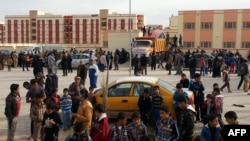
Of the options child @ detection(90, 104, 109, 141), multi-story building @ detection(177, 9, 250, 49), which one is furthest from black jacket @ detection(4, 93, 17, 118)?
multi-story building @ detection(177, 9, 250, 49)

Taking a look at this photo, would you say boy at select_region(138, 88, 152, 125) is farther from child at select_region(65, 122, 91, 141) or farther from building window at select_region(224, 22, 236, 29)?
building window at select_region(224, 22, 236, 29)

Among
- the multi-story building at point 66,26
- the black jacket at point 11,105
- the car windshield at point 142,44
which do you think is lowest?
the black jacket at point 11,105

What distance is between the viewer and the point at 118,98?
11.1 metres

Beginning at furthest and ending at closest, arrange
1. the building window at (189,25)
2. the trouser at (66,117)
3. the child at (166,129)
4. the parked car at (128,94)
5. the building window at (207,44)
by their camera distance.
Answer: the building window at (189,25), the building window at (207,44), the parked car at (128,94), the trouser at (66,117), the child at (166,129)

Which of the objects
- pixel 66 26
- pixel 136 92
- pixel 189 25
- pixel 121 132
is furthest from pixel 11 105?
pixel 66 26

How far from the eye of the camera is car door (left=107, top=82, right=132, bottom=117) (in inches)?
434

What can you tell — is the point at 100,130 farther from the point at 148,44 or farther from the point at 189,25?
the point at 189,25

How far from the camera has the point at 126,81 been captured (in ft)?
37.0

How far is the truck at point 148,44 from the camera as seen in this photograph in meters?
37.7

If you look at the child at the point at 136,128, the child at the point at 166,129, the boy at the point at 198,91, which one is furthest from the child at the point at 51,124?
the boy at the point at 198,91

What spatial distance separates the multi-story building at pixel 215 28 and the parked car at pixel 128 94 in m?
45.3

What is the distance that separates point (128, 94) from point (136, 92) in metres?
0.24

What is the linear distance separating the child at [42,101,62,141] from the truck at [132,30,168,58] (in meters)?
28.6

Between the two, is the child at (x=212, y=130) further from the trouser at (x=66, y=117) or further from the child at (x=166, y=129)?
the trouser at (x=66, y=117)
